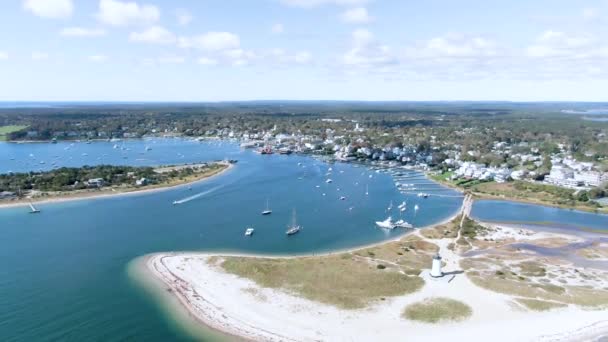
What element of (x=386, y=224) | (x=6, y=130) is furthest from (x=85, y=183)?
(x=6, y=130)

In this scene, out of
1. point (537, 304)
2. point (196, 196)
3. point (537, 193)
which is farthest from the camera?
point (537, 193)

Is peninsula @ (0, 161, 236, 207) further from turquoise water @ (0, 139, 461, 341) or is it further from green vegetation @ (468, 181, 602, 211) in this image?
green vegetation @ (468, 181, 602, 211)

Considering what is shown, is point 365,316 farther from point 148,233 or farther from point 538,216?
point 538,216

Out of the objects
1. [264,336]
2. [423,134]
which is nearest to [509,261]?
[264,336]

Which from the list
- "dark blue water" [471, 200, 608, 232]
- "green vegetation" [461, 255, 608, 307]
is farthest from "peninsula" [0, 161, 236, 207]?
"green vegetation" [461, 255, 608, 307]

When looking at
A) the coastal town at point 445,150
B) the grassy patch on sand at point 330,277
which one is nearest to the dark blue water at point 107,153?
the coastal town at point 445,150

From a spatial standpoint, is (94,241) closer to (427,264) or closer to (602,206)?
(427,264)
